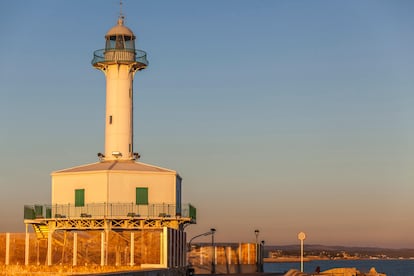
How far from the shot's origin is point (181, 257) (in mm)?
62531

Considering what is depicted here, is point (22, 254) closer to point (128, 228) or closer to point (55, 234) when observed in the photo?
point (55, 234)

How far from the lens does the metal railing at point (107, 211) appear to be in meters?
66.2

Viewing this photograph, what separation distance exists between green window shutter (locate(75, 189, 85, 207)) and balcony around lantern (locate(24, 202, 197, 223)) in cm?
28

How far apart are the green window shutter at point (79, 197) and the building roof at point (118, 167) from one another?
1.71m

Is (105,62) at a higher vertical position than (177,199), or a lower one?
higher

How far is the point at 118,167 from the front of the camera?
67750 millimetres

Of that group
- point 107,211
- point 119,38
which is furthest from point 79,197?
point 119,38

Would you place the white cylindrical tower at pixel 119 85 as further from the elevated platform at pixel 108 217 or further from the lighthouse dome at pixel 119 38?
the elevated platform at pixel 108 217

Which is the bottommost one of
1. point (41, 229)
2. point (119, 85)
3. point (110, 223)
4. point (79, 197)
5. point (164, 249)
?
point (164, 249)

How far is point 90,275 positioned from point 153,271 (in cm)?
1234

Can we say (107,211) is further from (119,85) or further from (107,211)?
(119,85)

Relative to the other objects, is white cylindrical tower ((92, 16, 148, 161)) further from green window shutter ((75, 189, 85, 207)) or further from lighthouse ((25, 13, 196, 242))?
green window shutter ((75, 189, 85, 207))

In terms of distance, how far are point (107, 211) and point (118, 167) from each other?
367cm

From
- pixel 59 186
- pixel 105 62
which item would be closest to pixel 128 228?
pixel 59 186
